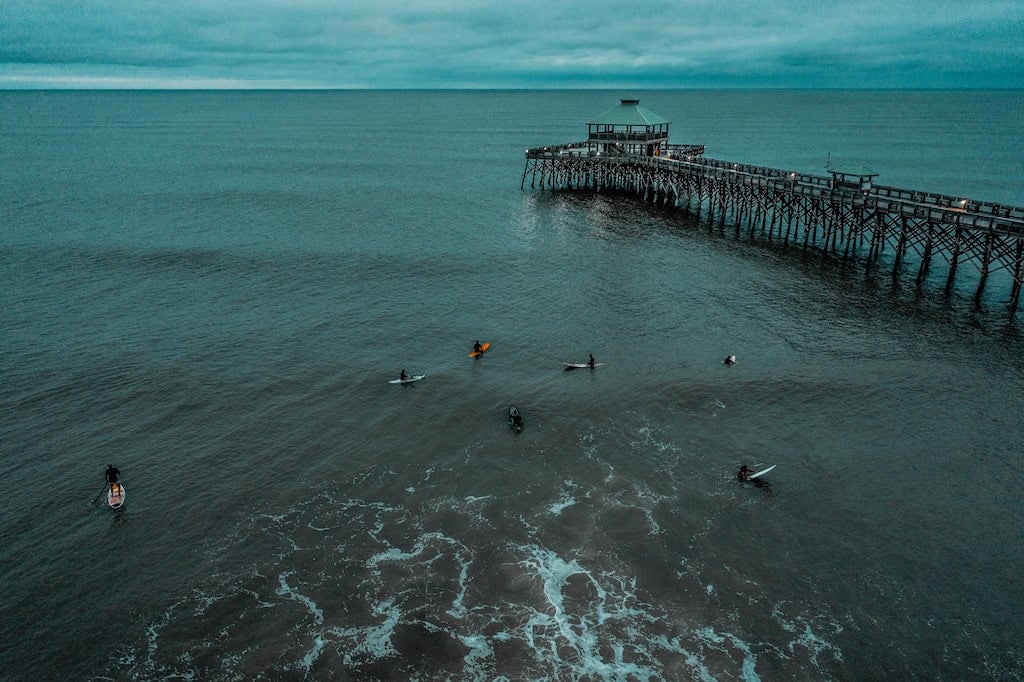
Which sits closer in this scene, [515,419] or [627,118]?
[515,419]

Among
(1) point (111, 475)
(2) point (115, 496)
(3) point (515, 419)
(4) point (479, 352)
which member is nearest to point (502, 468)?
(3) point (515, 419)

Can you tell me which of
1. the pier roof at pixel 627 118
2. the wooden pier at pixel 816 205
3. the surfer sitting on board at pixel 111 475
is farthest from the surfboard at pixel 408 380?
the pier roof at pixel 627 118

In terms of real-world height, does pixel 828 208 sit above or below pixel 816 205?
below

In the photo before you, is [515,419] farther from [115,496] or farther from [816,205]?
[816,205]

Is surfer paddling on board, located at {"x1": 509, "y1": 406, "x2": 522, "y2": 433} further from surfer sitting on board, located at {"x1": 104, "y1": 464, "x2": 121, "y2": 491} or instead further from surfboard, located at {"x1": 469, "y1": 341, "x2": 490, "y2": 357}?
surfer sitting on board, located at {"x1": 104, "y1": 464, "x2": 121, "y2": 491}

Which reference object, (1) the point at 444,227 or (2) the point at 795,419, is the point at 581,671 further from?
(1) the point at 444,227

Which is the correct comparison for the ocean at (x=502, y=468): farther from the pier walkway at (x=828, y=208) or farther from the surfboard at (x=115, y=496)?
the pier walkway at (x=828, y=208)

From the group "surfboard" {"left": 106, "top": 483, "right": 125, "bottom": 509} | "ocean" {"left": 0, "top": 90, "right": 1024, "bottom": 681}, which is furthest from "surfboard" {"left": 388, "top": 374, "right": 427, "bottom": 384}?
"surfboard" {"left": 106, "top": 483, "right": 125, "bottom": 509}

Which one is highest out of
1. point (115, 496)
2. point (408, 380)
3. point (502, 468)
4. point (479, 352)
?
point (479, 352)
